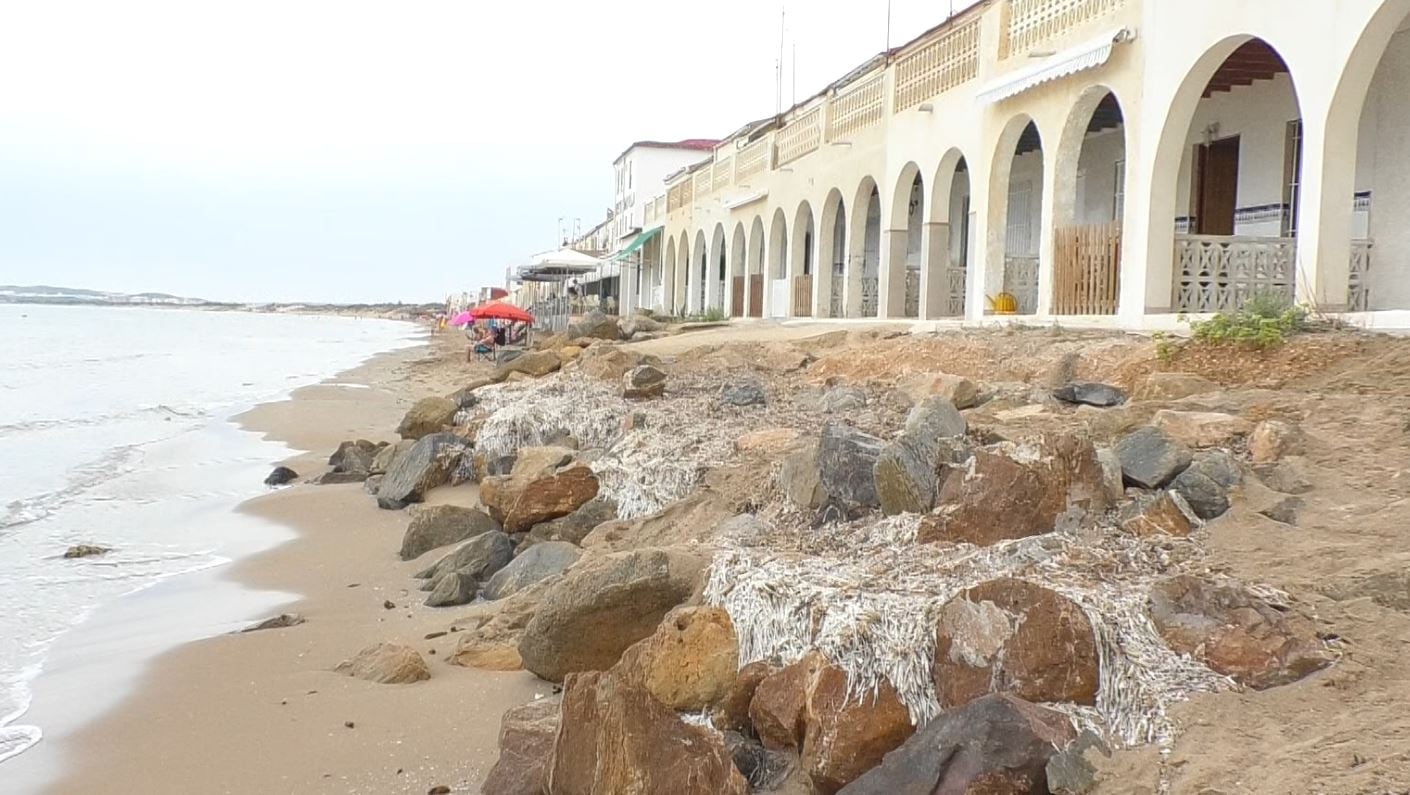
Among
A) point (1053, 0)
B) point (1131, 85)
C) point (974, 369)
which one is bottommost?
point (974, 369)

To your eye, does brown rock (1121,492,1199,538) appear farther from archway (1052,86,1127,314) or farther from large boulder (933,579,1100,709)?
archway (1052,86,1127,314)

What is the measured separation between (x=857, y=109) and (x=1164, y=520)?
15545 millimetres

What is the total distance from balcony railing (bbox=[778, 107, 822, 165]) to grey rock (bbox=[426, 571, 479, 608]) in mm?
15965

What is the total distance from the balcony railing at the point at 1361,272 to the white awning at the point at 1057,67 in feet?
10.1

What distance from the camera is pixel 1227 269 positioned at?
36.4 feet

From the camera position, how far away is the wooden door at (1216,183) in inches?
551

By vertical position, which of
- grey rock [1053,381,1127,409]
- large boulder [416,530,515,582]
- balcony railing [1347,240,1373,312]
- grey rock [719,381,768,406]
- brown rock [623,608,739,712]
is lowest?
large boulder [416,530,515,582]

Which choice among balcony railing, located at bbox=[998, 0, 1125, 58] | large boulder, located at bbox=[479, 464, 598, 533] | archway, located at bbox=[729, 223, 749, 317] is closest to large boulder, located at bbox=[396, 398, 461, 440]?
large boulder, located at bbox=[479, 464, 598, 533]

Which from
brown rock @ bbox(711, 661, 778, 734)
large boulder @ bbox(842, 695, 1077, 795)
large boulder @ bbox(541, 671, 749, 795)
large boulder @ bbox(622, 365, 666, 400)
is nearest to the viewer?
large boulder @ bbox(842, 695, 1077, 795)

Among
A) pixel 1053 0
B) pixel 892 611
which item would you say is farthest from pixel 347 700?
pixel 1053 0

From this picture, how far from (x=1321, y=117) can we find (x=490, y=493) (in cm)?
726

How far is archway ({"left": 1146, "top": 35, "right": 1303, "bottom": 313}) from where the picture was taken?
1080cm

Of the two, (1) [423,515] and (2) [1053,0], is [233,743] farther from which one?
(2) [1053,0]

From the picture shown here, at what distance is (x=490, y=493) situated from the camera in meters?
8.81
